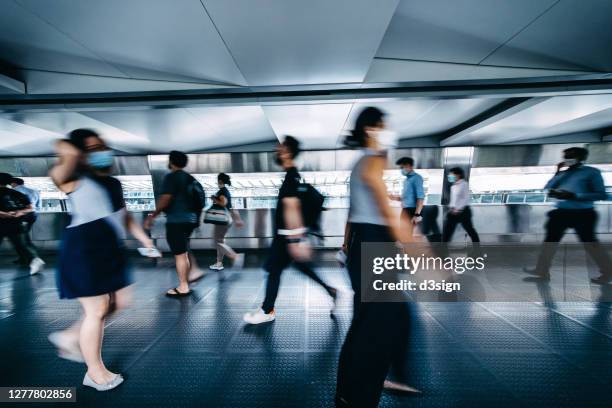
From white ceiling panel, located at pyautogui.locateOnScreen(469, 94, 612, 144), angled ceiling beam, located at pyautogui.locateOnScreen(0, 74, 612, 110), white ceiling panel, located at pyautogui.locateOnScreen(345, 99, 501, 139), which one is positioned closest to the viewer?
angled ceiling beam, located at pyautogui.locateOnScreen(0, 74, 612, 110)

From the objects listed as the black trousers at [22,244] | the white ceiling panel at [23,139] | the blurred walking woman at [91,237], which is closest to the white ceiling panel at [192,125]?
the white ceiling panel at [23,139]

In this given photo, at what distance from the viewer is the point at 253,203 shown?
7.16 m

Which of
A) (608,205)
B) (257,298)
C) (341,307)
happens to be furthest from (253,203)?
(608,205)

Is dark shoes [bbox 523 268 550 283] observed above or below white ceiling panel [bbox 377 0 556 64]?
below

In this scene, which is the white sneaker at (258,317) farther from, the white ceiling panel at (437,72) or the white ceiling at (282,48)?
the white ceiling panel at (437,72)

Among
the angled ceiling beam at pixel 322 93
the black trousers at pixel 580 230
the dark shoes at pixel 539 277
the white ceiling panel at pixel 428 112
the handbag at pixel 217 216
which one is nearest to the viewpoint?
the black trousers at pixel 580 230

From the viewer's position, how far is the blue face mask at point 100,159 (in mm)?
1590

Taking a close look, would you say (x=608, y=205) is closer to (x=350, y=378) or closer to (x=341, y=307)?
(x=341, y=307)

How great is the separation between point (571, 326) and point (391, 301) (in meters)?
2.72

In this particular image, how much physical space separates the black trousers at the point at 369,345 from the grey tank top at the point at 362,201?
0.04 metres

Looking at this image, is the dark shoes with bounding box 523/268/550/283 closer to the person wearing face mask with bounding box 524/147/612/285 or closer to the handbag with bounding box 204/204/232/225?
the person wearing face mask with bounding box 524/147/612/285

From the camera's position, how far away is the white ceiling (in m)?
2.29

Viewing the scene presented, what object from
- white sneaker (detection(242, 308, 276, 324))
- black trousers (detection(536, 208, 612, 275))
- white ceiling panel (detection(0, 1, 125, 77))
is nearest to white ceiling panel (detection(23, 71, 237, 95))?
white ceiling panel (detection(0, 1, 125, 77))

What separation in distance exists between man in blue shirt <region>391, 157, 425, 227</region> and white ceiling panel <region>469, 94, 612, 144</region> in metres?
2.35
